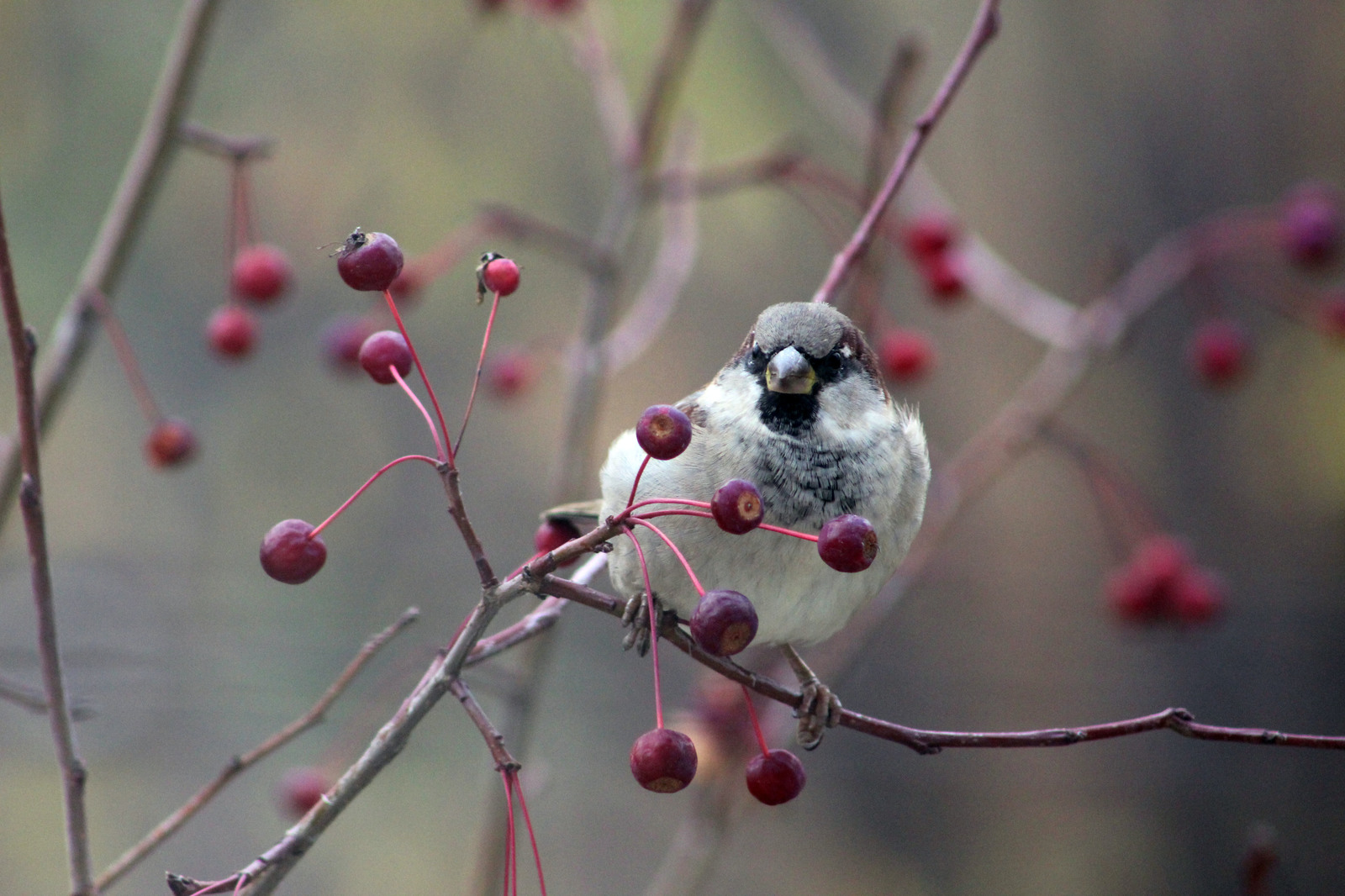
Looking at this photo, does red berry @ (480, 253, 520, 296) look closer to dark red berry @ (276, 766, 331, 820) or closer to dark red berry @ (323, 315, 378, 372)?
dark red berry @ (323, 315, 378, 372)

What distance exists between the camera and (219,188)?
288 cm

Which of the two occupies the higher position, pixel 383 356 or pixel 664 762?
pixel 383 356

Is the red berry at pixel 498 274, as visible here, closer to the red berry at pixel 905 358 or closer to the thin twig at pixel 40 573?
the thin twig at pixel 40 573

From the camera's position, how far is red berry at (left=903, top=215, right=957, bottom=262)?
1626 millimetres

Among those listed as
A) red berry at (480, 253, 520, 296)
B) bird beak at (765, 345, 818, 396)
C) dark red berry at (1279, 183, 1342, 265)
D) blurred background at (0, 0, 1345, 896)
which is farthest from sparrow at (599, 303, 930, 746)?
blurred background at (0, 0, 1345, 896)

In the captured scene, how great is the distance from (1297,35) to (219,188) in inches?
105

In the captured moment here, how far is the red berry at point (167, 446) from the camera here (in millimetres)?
1311

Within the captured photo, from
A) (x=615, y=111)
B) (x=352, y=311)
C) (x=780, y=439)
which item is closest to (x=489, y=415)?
(x=352, y=311)

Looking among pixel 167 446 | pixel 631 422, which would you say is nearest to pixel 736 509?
pixel 167 446

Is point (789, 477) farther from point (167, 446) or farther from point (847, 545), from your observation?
point (167, 446)

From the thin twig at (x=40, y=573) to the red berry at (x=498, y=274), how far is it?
0.96ft

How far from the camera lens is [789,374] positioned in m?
1.06

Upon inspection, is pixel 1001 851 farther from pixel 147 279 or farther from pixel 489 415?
pixel 147 279

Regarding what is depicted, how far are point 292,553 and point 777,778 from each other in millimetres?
371
